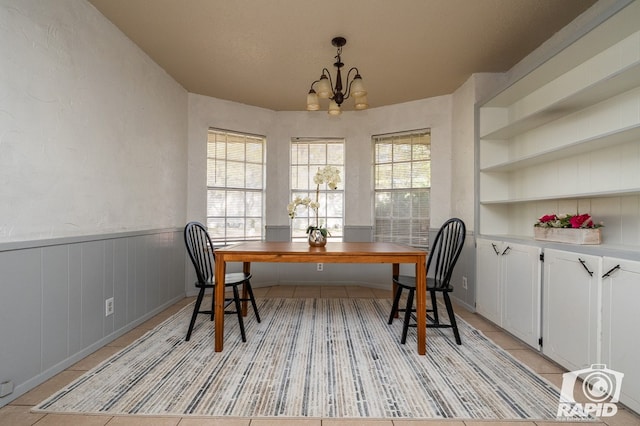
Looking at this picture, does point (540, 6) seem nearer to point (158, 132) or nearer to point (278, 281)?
point (158, 132)

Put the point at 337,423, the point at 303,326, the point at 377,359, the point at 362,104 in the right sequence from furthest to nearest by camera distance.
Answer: the point at 303,326, the point at 362,104, the point at 377,359, the point at 337,423

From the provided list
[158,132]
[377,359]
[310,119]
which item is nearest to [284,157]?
[310,119]

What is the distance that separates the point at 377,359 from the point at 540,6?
2.75 meters

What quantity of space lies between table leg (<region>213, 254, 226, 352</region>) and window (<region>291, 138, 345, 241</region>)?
2.26 metres

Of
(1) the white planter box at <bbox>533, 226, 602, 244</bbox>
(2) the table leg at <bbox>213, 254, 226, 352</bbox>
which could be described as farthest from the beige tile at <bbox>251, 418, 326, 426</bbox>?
(1) the white planter box at <bbox>533, 226, 602, 244</bbox>

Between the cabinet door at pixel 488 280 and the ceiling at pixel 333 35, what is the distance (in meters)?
1.77

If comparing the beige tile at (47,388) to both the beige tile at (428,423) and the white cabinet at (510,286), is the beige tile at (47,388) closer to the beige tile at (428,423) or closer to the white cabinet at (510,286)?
the beige tile at (428,423)

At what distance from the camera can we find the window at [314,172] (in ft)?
14.8

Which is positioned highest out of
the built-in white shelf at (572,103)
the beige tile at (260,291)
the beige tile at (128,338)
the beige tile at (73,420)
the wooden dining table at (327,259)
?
the built-in white shelf at (572,103)

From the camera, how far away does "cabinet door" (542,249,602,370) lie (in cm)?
176

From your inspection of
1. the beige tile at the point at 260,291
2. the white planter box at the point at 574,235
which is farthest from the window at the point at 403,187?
the white planter box at the point at 574,235

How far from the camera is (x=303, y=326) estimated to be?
109 inches

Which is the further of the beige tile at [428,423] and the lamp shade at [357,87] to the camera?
the lamp shade at [357,87]

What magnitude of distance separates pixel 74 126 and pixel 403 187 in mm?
3540
